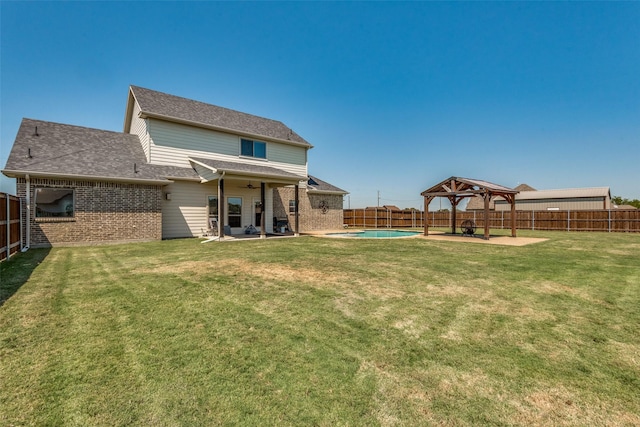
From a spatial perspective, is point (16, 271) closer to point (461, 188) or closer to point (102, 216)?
point (102, 216)

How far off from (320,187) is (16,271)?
16313mm

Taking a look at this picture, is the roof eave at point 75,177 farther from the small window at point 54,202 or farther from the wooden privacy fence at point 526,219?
the wooden privacy fence at point 526,219

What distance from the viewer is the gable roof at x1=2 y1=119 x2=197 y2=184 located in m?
11.0

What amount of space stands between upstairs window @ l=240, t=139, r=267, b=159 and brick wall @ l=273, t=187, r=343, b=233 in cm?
242

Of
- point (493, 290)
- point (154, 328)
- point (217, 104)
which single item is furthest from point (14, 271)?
point (217, 104)

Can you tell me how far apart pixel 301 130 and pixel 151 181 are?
11897 millimetres

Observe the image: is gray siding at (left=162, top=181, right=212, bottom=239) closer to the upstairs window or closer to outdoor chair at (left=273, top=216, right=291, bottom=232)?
the upstairs window

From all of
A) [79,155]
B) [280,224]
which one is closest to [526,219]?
[280,224]

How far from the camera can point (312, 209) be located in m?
20.1

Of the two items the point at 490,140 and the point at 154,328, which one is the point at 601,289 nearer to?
the point at 154,328

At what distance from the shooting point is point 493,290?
497cm

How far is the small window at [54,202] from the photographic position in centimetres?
Result: 1077

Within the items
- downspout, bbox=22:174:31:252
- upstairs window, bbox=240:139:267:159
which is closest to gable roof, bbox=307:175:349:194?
upstairs window, bbox=240:139:267:159

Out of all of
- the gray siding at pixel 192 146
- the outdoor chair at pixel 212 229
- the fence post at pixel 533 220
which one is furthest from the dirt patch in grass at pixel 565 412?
the fence post at pixel 533 220
